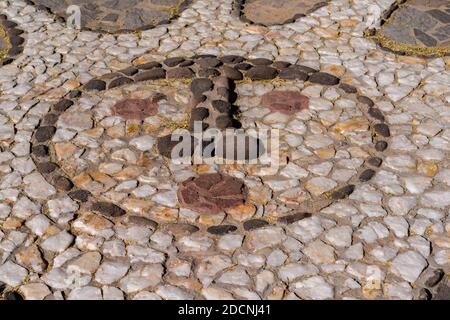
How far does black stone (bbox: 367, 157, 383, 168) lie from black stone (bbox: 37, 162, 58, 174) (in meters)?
2.81

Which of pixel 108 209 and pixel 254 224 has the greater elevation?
pixel 254 224

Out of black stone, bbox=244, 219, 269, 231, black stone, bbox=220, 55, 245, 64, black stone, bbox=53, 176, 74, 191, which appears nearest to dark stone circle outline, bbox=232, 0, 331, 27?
black stone, bbox=220, 55, 245, 64

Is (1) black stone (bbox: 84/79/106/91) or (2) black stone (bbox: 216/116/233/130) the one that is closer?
(2) black stone (bbox: 216/116/233/130)

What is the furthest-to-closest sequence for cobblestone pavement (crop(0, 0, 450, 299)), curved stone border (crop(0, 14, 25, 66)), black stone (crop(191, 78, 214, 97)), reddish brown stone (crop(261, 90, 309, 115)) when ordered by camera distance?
curved stone border (crop(0, 14, 25, 66)) < black stone (crop(191, 78, 214, 97)) < reddish brown stone (crop(261, 90, 309, 115)) < cobblestone pavement (crop(0, 0, 450, 299))

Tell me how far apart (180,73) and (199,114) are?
92 cm

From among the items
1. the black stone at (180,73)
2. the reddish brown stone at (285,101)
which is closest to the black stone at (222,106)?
the reddish brown stone at (285,101)

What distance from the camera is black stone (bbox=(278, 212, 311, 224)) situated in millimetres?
5594

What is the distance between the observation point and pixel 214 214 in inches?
225

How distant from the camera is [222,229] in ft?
18.1

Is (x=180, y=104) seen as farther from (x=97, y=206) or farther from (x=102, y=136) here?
(x=97, y=206)

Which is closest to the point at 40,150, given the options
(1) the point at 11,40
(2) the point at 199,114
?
(2) the point at 199,114

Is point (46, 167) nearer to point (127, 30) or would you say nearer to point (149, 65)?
point (149, 65)

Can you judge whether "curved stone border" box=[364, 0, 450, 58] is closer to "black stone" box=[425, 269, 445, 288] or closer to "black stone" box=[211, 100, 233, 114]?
"black stone" box=[211, 100, 233, 114]

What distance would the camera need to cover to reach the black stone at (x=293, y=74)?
7587 millimetres
